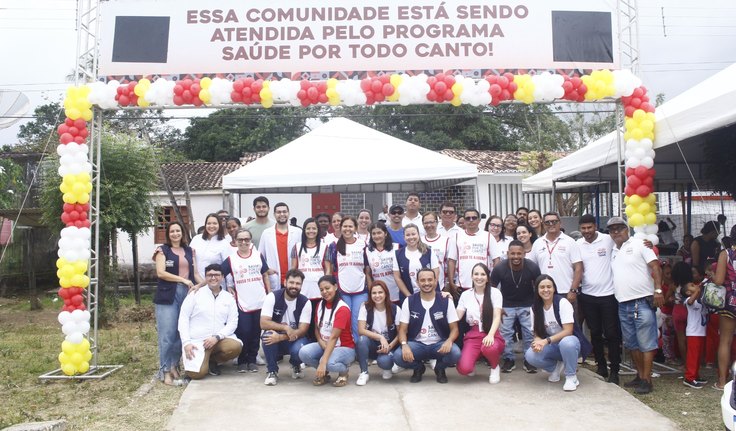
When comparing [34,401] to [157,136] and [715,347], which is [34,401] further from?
[157,136]

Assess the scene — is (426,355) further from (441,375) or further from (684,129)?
(684,129)

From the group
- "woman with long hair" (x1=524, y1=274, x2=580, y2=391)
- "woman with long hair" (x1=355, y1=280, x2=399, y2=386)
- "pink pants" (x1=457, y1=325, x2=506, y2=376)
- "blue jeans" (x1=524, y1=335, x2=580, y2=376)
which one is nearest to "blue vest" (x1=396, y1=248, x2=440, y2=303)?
"woman with long hair" (x1=355, y1=280, x2=399, y2=386)

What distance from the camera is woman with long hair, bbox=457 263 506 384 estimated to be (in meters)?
5.75

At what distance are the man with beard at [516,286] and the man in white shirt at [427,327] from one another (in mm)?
634

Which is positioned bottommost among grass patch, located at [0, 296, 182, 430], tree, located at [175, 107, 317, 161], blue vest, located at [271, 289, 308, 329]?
grass patch, located at [0, 296, 182, 430]

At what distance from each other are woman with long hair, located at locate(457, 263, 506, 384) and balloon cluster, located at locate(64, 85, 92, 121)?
14.2 ft

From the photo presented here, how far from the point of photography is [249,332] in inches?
254

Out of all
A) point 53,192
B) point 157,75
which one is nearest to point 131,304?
point 53,192

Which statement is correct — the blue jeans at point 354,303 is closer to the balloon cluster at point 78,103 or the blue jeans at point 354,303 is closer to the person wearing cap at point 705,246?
the balloon cluster at point 78,103

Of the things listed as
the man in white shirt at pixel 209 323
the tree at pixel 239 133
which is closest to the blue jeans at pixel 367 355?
the man in white shirt at pixel 209 323

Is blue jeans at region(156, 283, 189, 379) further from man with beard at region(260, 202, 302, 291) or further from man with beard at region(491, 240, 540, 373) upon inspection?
man with beard at region(491, 240, 540, 373)

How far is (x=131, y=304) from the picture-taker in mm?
12945

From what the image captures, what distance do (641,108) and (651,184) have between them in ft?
2.50

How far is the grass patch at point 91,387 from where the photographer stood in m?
5.14
